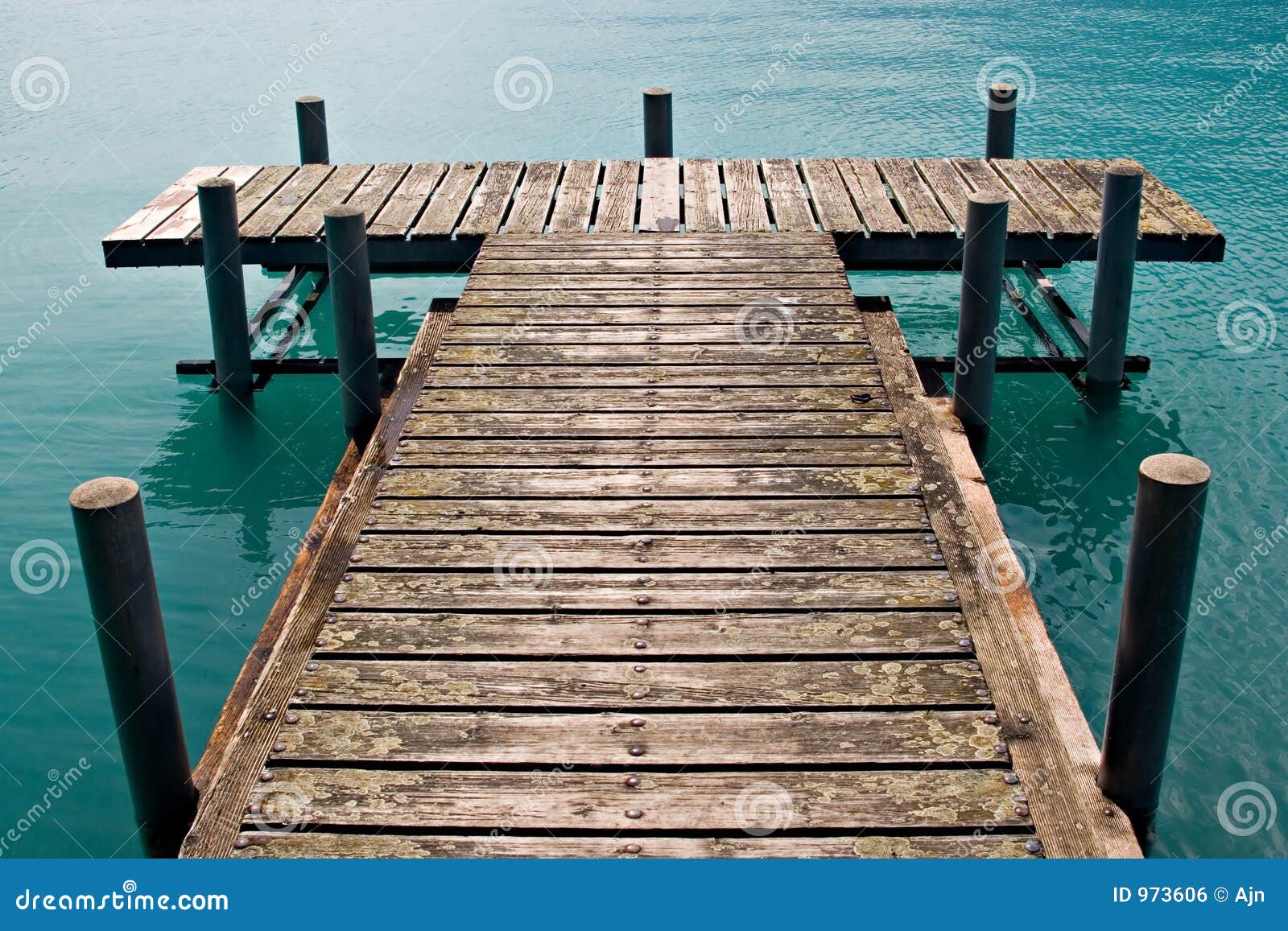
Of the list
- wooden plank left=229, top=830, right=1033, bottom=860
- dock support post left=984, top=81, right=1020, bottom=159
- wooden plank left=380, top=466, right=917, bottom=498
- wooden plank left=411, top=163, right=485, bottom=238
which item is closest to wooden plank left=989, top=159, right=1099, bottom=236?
dock support post left=984, top=81, right=1020, bottom=159

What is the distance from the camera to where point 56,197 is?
47.5 ft

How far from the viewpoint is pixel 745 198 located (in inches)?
359

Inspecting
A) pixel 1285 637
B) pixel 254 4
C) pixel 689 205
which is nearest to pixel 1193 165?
pixel 689 205

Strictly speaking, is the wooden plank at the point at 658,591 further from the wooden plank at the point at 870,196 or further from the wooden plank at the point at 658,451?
the wooden plank at the point at 870,196

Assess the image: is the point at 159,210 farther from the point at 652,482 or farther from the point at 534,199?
the point at 652,482

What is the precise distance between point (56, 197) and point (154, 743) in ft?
39.5

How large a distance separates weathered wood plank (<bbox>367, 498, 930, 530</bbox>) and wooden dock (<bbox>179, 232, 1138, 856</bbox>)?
17 mm

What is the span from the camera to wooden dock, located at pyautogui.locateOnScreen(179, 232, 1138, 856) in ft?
12.9

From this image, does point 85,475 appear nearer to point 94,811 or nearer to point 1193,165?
point 94,811

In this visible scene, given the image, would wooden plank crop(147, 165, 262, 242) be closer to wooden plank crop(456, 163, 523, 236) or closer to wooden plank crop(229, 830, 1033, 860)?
wooden plank crop(456, 163, 523, 236)

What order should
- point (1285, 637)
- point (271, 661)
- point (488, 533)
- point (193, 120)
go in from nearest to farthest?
1. point (271, 661)
2. point (488, 533)
3. point (1285, 637)
4. point (193, 120)

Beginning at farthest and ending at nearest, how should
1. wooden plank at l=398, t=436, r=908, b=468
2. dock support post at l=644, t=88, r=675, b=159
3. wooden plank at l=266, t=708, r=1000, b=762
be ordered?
1. dock support post at l=644, t=88, r=675, b=159
2. wooden plank at l=398, t=436, r=908, b=468
3. wooden plank at l=266, t=708, r=1000, b=762

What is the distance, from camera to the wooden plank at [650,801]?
153 inches

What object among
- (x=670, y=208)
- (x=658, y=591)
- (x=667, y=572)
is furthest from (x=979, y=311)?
(x=658, y=591)
